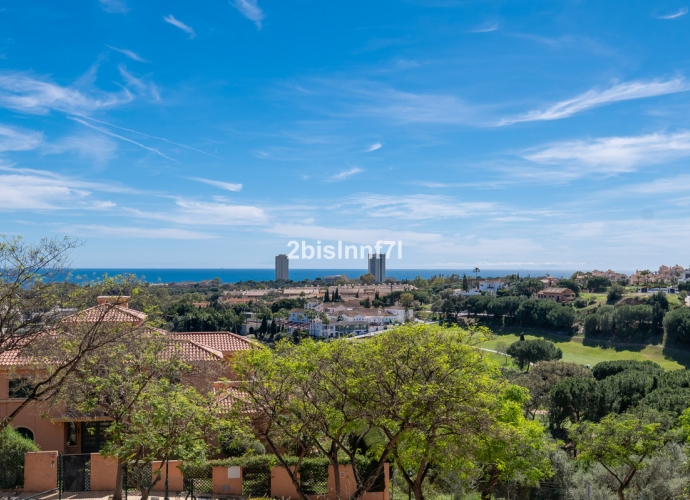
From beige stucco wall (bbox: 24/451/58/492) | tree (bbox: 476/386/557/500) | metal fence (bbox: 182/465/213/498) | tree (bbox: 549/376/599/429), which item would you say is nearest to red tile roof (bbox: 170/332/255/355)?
metal fence (bbox: 182/465/213/498)

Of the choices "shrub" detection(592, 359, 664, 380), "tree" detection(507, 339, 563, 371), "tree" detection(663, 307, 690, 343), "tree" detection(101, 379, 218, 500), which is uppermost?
"tree" detection(101, 379, 218, 500)

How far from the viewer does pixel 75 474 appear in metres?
17.3

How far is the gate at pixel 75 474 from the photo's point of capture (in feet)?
56.5

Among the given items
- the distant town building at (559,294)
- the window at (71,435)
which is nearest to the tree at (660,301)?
the distant town building at (559,294)

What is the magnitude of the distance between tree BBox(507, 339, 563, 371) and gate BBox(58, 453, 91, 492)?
204ft

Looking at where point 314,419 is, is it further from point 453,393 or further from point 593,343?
point 593,343

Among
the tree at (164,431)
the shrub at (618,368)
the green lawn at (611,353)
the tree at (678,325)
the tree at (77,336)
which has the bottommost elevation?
the green lawn at (611,353)

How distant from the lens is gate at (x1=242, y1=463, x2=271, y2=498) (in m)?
17.6

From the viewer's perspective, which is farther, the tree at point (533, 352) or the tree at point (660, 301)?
the tree at point (660, 301)

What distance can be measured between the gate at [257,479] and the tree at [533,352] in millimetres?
59295

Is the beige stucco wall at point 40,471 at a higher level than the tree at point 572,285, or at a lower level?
lower

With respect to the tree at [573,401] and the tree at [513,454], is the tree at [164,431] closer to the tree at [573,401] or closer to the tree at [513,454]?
the tree at [513,454]

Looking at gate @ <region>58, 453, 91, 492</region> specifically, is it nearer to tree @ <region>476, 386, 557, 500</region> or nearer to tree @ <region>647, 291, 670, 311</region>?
tree @ <region>476, 386, 557, 500</region>

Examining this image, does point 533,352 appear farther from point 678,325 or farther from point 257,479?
point 257,479
